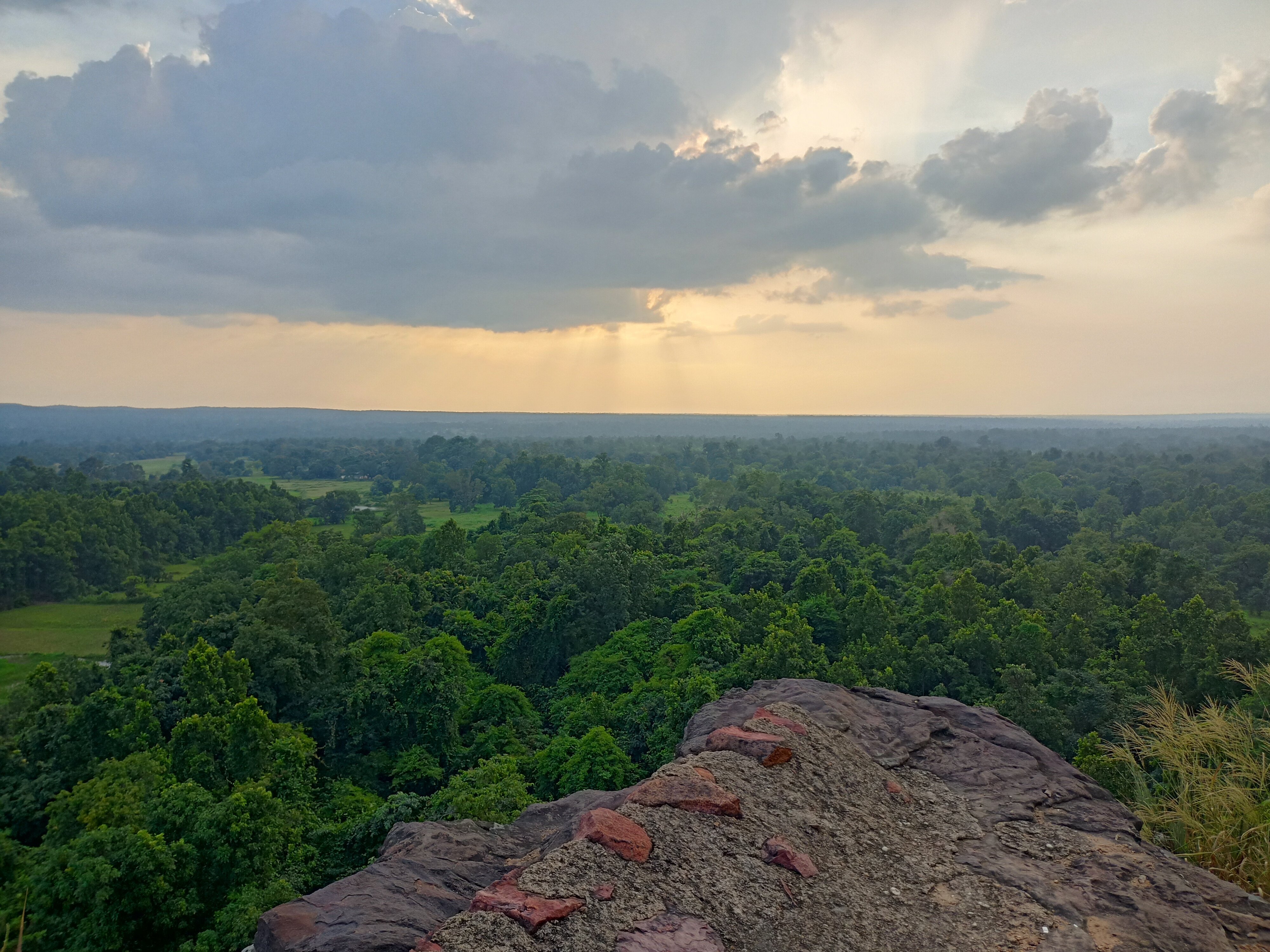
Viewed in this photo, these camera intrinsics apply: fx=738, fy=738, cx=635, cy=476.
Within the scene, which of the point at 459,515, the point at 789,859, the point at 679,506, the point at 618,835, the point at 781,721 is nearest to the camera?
the point at 618,835

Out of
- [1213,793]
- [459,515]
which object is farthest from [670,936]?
[459,515]

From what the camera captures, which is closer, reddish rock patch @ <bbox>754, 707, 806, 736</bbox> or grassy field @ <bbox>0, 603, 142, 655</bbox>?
reddish rock patch @ <bbox>754, 707, 806, 736</bbox>

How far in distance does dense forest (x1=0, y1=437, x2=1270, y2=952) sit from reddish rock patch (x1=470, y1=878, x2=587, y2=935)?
383 inches

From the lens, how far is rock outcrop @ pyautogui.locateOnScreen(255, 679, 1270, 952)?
7984 millimetres

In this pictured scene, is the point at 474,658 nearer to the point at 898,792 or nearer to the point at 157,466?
the point at 898,792

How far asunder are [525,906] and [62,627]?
2184 inches

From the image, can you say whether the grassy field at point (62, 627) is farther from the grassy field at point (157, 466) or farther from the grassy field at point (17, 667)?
the grassy field at point (157, 466)

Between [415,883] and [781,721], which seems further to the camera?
[781,721]

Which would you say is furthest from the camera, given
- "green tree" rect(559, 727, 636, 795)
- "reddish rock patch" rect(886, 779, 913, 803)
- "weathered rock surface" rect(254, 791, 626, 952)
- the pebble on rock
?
"green tree" rect(559, 727, 636, 795)

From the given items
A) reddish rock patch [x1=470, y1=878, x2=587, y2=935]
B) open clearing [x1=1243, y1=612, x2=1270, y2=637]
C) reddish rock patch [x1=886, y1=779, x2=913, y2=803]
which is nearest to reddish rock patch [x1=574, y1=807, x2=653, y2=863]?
reddish rock patch [x1=470, y1=878, x2=587, y2=935]

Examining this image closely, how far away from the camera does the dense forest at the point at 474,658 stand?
56.3ft

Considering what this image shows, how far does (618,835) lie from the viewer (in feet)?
29.5

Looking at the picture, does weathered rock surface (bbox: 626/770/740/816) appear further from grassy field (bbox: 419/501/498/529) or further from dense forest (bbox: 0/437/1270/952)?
grassy field (bbox: 419/501/498/529)

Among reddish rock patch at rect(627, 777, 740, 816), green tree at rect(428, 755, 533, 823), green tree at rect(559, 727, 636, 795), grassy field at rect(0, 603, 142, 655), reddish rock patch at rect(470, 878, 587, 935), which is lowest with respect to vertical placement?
grassy field at rect(0, 603, 142, 655)
